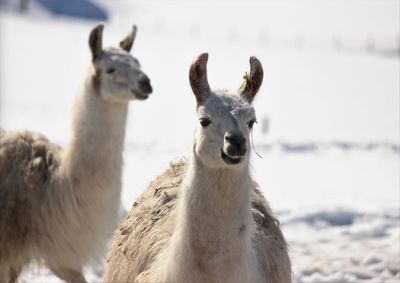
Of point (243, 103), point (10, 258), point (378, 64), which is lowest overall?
point (10, 258)

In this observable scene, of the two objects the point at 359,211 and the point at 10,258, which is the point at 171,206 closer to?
the point at 10,258

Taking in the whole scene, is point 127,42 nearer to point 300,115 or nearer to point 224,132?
point 224,132

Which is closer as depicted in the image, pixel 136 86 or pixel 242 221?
pixel 242 221

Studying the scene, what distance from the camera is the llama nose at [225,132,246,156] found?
11.0 feet

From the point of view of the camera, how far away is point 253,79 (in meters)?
3.89

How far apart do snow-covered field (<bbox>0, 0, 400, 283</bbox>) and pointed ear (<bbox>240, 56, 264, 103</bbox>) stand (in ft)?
9.02

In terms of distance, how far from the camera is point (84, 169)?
605 centimetres

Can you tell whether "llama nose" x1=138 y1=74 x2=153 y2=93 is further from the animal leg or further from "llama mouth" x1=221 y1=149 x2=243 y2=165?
"llama mouth" x1=221 y1=149 x2=243 y2=165

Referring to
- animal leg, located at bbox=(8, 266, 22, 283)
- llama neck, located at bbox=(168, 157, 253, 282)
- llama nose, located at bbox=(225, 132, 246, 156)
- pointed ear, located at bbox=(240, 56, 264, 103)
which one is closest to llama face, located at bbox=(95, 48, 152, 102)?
animal leg, located at bbox=(8, 266, 22, 283)

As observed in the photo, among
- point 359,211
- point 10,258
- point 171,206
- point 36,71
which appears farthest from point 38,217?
point 36,71

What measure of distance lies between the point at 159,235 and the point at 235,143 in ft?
2.79

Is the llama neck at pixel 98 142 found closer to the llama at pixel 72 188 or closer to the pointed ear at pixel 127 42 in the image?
the llama at pixel 72 188

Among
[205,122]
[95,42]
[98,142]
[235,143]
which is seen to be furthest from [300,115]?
[235,143]

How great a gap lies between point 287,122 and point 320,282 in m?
13.1
